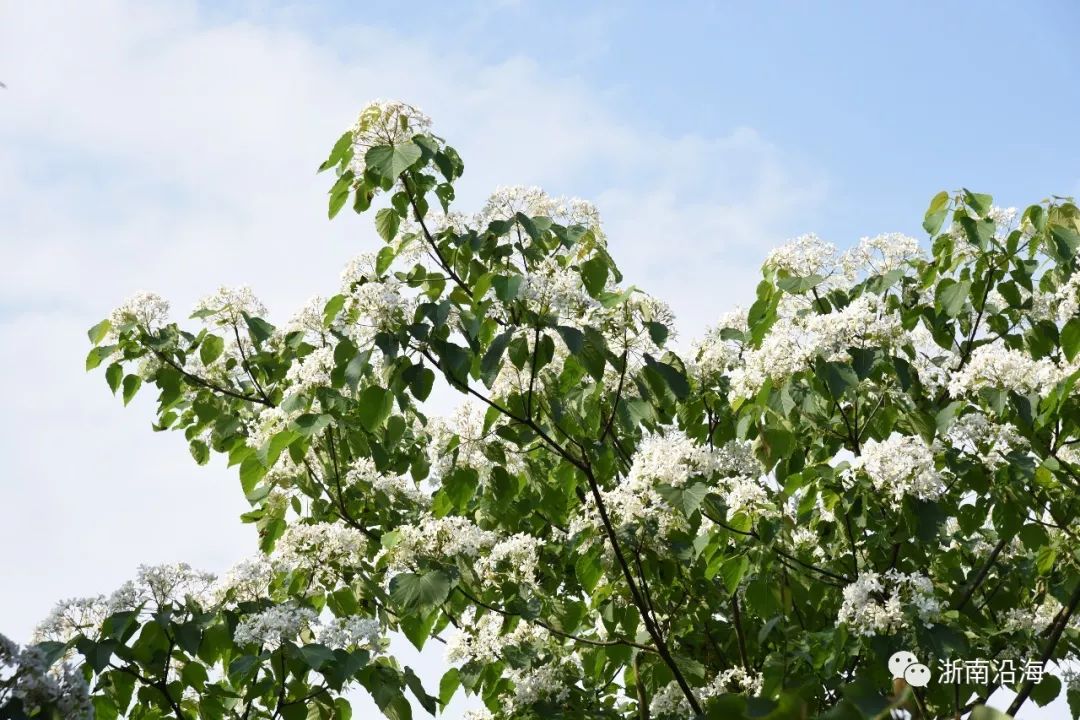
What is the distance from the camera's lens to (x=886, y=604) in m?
4.58

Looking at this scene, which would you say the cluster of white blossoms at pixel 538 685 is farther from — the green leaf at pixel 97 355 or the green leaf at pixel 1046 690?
the green leaf at pixel 97 355

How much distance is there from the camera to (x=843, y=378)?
494 cm

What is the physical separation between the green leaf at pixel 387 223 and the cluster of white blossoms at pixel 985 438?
2.88m

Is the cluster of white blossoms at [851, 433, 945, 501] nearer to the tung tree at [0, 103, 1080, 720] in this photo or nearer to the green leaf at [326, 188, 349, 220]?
the tung tree at [0, 103, 1080, 720]

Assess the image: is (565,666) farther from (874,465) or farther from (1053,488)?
(1053,488)

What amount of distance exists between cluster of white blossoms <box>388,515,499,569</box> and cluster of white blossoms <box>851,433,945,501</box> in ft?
5.83

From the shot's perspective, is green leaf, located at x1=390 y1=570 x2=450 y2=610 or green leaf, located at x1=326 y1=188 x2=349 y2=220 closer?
green leaf, located at x1=390 y1=570 x2=450 y2=610

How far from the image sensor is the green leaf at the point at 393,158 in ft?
16.6

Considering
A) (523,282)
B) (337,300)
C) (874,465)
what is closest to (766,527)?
(874,465)

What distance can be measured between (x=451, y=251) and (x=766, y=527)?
2.20m

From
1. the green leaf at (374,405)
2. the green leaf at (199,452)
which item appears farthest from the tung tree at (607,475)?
the green leaf at (199,452)

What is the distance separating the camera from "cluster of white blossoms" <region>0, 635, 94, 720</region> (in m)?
2.69

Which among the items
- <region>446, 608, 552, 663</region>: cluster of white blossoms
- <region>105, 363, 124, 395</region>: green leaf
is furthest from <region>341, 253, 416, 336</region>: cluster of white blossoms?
<region>105, 363, 124, 395</region>: green leaf

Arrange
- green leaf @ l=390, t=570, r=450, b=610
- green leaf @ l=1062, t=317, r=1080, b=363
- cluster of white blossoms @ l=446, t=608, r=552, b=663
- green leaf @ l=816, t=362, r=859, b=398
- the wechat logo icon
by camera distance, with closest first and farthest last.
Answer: the wechat logo icon → green leaf @ l=390, t=570, r=450, b=610 → green leaf @ l=816, t=362, r=859, b=398 → green leaf @ l=1062, t=317, r=1080, b=363 → cluster of white blossoms @ l=446, t=608, r=552, b=663
